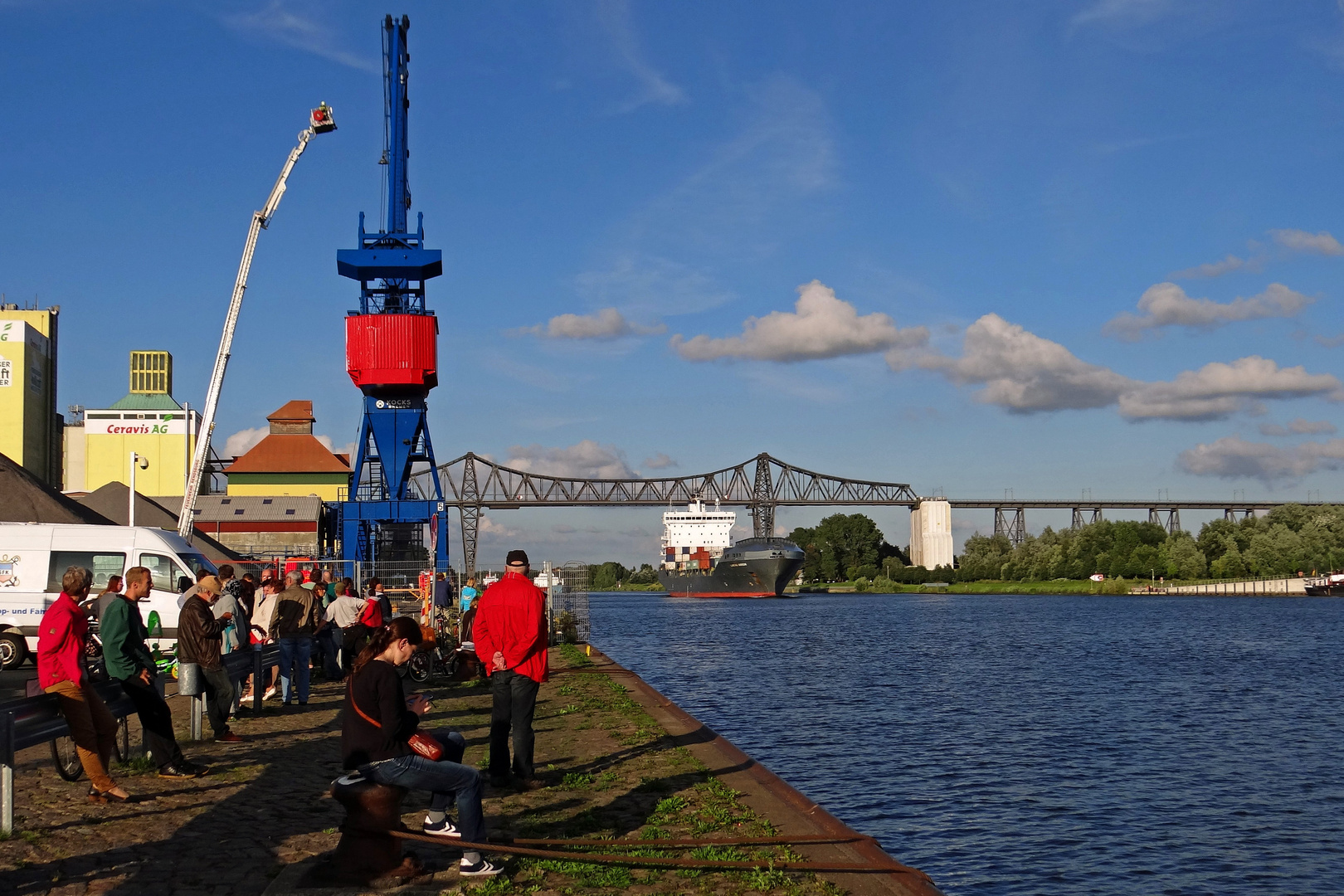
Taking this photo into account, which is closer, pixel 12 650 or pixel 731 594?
pixel 12 650

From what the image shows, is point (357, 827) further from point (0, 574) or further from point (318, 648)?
point (0, 574)

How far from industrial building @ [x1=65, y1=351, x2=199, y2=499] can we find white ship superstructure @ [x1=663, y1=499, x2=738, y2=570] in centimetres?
7296

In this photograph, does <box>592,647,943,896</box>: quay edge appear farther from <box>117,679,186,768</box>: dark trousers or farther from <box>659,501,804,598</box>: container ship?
<box>659,501,804,598</box>: container ship

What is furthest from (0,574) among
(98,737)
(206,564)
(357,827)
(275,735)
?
(357,827)

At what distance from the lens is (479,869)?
7.34 metres

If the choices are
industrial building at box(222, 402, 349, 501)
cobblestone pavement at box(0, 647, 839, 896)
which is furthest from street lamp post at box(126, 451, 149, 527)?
industrial building at box(222, 402, 349, 501)

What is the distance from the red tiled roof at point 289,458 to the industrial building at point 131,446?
4.94 metres

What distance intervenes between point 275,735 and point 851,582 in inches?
6511

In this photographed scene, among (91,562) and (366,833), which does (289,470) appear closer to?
(91,562)

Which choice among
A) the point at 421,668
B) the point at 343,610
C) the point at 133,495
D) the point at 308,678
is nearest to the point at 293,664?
the point at 308,678

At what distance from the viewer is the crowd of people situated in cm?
728

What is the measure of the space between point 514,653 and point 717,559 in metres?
139

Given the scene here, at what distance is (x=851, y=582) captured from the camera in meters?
175

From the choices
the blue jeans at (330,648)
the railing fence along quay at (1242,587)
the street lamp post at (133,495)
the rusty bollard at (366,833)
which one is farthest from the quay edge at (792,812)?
the railing fence along quay at (1242,587)
